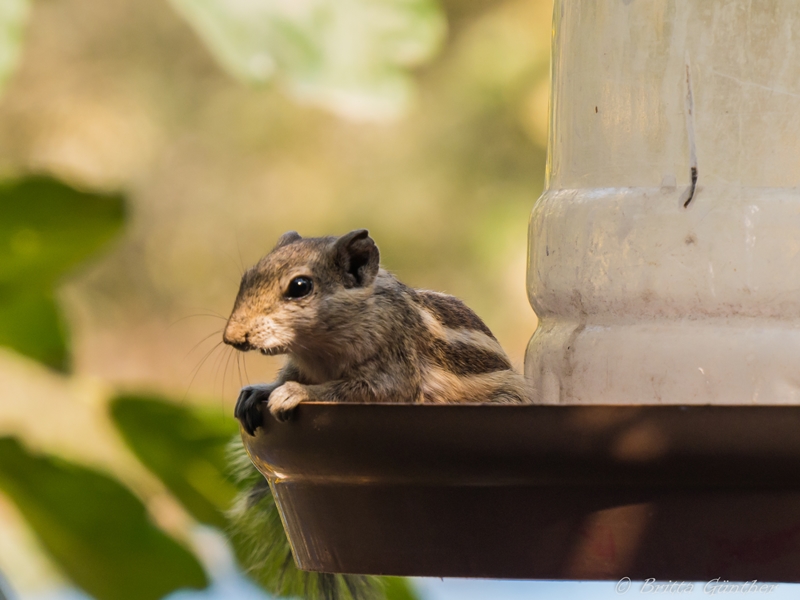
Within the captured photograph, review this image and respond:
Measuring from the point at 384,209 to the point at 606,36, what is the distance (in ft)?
8.52

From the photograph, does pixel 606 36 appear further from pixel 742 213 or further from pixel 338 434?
pixel 338 434

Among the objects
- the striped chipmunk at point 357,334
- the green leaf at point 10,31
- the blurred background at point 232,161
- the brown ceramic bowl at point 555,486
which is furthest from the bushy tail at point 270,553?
the blurred background at point 232,161

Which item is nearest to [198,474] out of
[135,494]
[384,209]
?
[135,494]

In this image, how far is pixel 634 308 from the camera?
895mm

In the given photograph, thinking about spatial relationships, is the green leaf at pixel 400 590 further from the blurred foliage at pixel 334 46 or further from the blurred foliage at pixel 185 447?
the blurred foliage at pixel 334 46

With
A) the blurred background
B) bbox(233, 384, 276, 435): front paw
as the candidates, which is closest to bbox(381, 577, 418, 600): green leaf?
bbox(233, 384, 276, 435): front paw

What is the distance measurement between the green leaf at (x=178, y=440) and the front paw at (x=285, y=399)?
902mm

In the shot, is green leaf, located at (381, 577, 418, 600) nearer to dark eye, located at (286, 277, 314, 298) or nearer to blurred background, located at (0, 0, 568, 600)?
dark eye, located at (286, 277, 314, 298)

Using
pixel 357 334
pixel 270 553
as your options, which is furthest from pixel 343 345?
pixel 270 553

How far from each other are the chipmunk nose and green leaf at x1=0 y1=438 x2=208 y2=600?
0.89m

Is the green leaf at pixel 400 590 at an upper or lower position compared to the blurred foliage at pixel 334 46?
lower

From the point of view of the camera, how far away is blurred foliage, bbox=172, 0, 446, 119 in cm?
154

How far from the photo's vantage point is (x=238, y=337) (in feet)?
3.00

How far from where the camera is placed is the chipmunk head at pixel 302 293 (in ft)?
3.07
